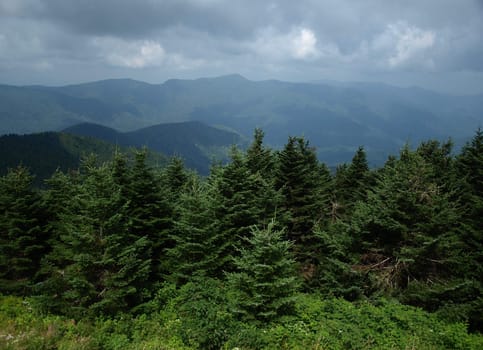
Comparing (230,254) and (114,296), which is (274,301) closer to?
(230,254)

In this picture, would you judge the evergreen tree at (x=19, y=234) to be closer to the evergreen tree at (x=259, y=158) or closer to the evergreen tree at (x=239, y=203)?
the evergreen tree at (x=239, y=203)

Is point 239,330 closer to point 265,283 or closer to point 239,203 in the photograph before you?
point 265,283

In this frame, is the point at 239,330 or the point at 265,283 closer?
the point at 239,330

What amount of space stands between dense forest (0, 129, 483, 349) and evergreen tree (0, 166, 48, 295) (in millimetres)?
75

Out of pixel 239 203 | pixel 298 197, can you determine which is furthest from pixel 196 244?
pixel 298 197

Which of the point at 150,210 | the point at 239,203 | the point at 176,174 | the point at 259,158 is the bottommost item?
the point at 150,210

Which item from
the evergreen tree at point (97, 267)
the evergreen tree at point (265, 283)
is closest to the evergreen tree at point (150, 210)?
the evergreen tree at point (97, 267)

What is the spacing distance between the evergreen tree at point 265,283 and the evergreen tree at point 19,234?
12.4m

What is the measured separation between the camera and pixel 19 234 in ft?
57.1

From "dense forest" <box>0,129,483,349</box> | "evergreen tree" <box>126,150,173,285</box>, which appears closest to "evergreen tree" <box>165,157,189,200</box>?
"dense forest" <box>0,129,483,349</box>

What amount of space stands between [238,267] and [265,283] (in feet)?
3.93

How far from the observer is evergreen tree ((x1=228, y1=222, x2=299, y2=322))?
11.0 m

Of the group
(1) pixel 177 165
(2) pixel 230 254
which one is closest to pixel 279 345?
(2) pixel 230 254

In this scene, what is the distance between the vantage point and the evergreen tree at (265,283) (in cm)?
1098
